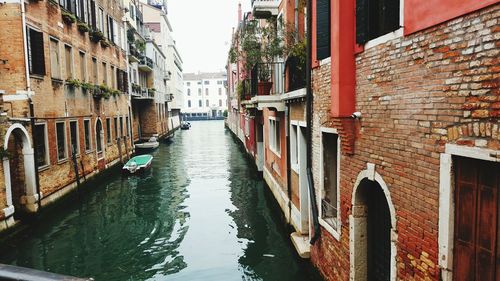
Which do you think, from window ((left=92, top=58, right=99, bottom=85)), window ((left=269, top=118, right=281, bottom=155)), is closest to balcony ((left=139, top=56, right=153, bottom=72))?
window ((left=92, top=58, right=99, bottom=85))

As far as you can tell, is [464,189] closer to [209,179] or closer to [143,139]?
[209,179]

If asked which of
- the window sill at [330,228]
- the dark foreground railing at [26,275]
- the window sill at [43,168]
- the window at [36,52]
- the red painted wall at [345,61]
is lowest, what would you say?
the window sill at [330,228]

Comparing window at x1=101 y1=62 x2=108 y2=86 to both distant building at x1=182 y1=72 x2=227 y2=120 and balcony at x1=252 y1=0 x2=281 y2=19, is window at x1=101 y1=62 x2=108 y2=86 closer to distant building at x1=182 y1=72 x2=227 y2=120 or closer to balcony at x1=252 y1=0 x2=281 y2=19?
balcony at x1=252 y1=0 x2=281 y2=19

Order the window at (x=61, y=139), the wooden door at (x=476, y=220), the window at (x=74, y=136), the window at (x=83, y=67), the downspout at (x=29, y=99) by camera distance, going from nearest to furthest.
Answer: the wooden door at (x=476, y=220) → the downspout at (x=29, y=99) → the window at (x=61, y=139) → the window at (x=74, y=136) → the window at (x=83, y=67)

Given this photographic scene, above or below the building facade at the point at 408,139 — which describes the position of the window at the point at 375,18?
above

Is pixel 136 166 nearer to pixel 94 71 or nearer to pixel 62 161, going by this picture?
pixel 94 71

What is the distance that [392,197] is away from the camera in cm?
402

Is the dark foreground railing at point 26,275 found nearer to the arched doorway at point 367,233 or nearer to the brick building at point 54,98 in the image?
the arched doorway at point 367,233

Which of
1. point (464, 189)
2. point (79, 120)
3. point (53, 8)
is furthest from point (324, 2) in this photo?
point (79, 120)

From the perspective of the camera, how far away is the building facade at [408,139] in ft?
9.16

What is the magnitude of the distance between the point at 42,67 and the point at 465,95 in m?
12.1

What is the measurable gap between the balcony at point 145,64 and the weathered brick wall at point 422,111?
26833 mm

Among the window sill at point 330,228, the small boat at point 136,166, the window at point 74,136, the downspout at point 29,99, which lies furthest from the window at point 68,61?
the window sill at point 330,228

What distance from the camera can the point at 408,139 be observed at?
144 inches
